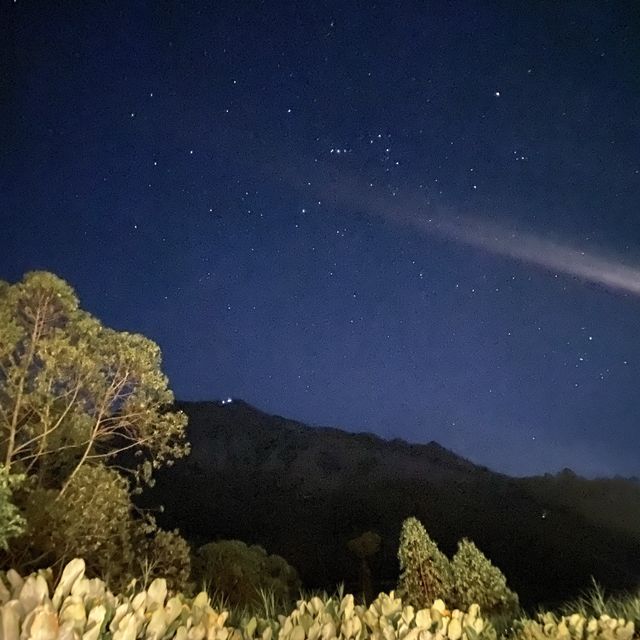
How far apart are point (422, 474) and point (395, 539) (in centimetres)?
476

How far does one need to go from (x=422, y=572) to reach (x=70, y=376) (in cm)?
351

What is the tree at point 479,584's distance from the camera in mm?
5258

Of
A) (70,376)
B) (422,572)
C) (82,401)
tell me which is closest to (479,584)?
(422,572)

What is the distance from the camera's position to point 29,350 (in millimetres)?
5785

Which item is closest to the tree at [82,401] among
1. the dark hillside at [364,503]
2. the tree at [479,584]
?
the tree at [479,584]

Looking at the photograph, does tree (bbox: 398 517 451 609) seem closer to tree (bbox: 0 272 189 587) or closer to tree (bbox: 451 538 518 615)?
tree (bbox: 451 538 518 615)

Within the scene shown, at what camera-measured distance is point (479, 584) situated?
217 inches

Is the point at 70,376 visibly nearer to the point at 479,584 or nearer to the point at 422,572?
the point at 422,572

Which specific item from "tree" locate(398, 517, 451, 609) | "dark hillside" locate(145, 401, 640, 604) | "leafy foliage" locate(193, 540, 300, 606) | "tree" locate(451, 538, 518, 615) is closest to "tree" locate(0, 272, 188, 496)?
"leafy foliage" locate(193, 540, 300, 606)

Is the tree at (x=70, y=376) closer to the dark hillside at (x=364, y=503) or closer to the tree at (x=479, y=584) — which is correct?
the tree at (x=479, y=584)

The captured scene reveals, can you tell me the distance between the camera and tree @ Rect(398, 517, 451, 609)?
19.2 feet

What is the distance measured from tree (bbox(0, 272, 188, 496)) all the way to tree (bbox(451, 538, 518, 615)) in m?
2.56

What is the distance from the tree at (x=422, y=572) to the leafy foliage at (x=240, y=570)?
1.38 metres

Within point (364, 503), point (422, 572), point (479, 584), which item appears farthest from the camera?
point (364, 503)
